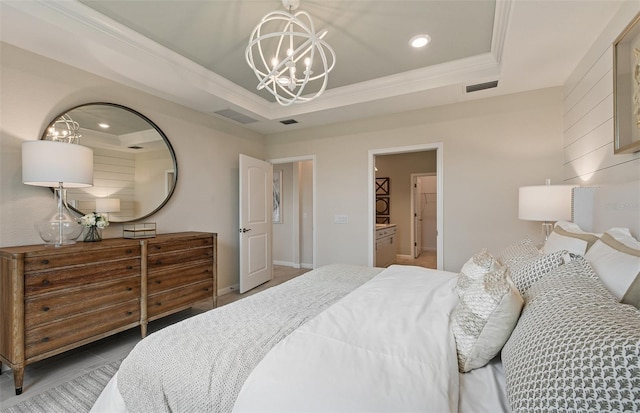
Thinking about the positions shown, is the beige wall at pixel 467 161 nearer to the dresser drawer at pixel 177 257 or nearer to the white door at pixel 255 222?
the white door at pixel 255 222

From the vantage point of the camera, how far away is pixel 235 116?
389cm

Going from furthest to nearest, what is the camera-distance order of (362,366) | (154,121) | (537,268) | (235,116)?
1. (235,116)
2. (154,121)
3. (537,268)
4. (362,366)

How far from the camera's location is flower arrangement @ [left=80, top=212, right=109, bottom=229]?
2.40m

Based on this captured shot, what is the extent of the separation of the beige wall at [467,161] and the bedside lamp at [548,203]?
33.1 inches

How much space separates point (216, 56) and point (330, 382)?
2.99 meters

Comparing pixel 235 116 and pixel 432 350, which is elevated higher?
pixel 235 116

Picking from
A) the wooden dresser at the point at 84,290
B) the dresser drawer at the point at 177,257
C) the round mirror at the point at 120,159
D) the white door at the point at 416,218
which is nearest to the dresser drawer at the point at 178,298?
the wooden dresser at the point at 84,290

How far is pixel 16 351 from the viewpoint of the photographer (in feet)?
5.93

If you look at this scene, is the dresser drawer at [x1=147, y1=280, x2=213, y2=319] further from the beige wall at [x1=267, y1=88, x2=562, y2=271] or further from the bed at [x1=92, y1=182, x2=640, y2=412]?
the beige wall at [x1=267, y1=88, x2=562, y2=271]

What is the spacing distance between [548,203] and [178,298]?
364 centimetres

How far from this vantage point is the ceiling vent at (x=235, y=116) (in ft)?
12.1

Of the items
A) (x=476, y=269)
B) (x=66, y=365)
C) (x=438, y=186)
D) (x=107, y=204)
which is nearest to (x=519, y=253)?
(x=476, y=269)

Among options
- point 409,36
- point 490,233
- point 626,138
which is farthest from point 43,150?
point 490,233

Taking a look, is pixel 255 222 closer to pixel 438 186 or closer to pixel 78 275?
pixel 78 275
